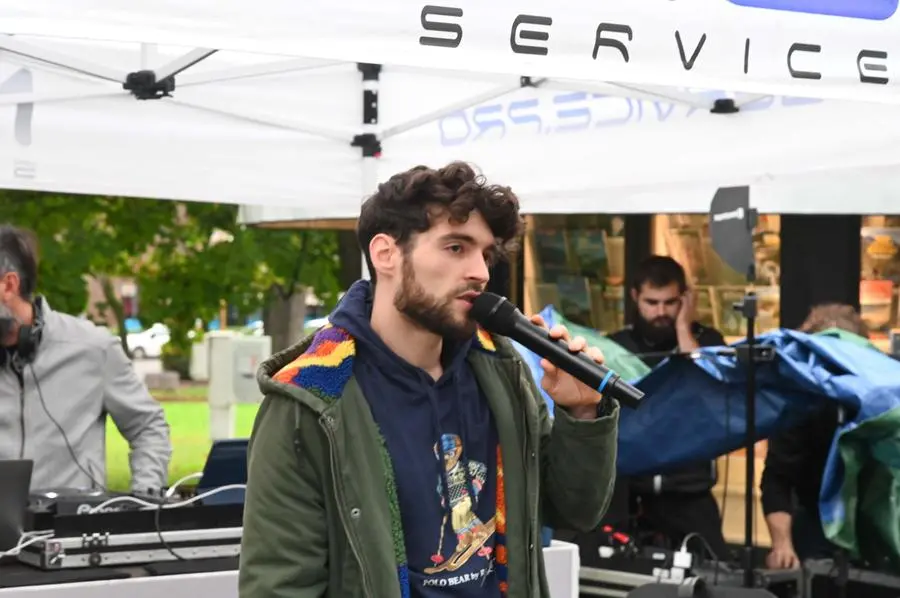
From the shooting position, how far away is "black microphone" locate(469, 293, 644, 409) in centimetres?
277

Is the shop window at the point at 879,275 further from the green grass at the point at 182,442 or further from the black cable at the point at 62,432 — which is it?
the green grass at the point at 182,442

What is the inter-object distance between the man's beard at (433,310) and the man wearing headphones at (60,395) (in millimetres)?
2630

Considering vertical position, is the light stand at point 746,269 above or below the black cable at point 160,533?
above

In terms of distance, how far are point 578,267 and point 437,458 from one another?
777 cm

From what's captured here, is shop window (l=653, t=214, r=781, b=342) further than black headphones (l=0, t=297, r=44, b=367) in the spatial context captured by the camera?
Yes

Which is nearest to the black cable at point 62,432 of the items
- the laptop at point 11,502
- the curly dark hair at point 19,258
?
the curly dark hair at point 19,258

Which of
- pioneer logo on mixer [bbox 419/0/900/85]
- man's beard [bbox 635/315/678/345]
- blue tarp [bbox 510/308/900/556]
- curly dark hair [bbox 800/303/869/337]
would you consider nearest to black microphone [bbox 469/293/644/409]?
pioneer logo on mixer [bbox 419/0/900/85]

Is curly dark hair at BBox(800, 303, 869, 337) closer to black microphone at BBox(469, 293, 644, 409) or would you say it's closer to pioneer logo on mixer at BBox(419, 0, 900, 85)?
pioneer logo on mixer at BBox(419, 0, 900, 85)

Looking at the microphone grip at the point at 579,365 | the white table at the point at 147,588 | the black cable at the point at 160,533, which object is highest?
the microphone grip at the point at 579,365

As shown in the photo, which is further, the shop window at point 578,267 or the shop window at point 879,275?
the shop window at point 578,267

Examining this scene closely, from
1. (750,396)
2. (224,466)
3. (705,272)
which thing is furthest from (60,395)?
(705,272)

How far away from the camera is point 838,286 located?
29.4ft

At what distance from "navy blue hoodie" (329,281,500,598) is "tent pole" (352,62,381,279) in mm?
3988

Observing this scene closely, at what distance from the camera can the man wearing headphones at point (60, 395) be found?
5.28m
